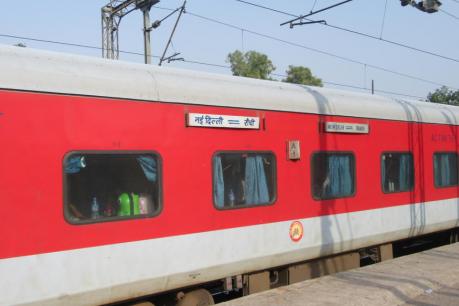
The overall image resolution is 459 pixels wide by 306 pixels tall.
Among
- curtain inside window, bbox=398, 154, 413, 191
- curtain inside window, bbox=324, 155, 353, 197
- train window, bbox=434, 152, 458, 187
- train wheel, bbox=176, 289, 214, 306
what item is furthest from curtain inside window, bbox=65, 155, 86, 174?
train window, bbox=434, 152, 458, 187

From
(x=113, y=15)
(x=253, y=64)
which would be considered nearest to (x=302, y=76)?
(x=253, y=64)

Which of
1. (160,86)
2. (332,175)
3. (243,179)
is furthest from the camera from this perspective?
(332,175)

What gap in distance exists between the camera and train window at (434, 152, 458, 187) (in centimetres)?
931

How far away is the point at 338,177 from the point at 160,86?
9.82 feet

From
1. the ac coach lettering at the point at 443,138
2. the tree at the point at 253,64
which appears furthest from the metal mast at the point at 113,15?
the tree at the point at 253,64

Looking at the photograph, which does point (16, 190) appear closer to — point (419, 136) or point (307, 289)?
point (307, 289)

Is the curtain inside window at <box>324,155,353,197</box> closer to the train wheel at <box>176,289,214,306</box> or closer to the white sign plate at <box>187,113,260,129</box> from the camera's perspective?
the white sign plate at <box>187,113,260,129</box>

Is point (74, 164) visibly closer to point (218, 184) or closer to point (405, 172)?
point (218, 184)

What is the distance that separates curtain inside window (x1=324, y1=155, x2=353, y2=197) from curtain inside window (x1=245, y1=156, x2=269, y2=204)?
45.4 inches

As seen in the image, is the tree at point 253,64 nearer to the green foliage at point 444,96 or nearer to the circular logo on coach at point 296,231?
the green foliage at point 444,96

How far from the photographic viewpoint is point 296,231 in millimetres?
6543

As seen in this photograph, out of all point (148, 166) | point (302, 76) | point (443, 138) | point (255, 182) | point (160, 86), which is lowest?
point (255, 182)

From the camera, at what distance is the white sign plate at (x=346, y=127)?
710cm

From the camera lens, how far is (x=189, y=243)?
17.6 feet
